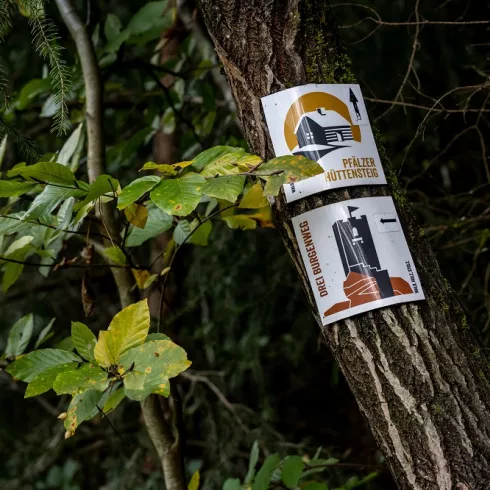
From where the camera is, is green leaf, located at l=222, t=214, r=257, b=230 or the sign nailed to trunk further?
green leaf, located at l=222, t=214, r=257, b=230

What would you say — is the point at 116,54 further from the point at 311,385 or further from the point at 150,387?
the point at 311,385

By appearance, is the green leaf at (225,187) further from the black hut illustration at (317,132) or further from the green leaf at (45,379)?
the green leaf at (45,379)

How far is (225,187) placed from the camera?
0.97 meters

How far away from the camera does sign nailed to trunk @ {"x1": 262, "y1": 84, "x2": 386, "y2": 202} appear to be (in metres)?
1.11

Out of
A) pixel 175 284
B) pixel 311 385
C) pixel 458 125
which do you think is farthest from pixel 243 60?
pixel 311 385

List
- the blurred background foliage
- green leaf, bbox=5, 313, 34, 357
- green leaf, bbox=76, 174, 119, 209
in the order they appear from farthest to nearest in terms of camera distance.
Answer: the blurred background foliage
green leaf, bbox=5, 313, 34, 357
green leaf, bbox=76, 174, 119, 209

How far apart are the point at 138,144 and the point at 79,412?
117 cm

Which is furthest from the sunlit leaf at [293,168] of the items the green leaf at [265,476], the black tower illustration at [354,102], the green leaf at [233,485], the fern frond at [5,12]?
the green leaf at [233,485]

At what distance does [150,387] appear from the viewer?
96 cm

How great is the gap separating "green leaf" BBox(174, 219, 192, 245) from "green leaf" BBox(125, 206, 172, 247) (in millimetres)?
22

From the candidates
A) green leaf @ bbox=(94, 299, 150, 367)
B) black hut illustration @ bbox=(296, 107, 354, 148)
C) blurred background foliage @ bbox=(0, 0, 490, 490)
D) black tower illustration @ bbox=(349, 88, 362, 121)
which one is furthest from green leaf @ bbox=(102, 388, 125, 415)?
blurred background foliage @ bbox=(0, 0, 490, 490)

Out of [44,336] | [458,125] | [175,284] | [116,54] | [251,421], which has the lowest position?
[251,421]

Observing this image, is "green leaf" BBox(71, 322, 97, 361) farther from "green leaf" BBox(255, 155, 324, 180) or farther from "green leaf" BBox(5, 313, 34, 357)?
"green leaf" BBox(255, 155, 324, 180)

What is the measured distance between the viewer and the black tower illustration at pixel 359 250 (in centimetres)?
107
